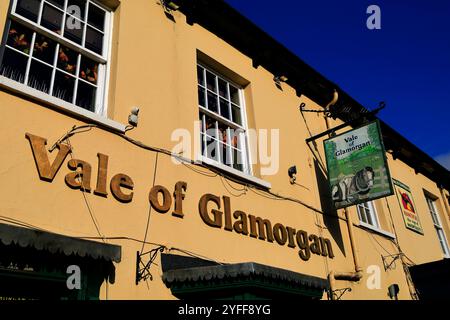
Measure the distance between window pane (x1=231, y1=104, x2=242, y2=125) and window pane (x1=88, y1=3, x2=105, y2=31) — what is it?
9.03 feet

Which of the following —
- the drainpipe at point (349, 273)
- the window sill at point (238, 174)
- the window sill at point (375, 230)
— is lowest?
the drainpipe at point (349, 273)

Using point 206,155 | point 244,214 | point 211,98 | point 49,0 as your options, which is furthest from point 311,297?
point 49,0

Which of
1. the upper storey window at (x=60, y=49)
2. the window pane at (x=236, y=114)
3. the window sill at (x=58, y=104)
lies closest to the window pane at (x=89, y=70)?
the upper storey window at (x=60, y=49)

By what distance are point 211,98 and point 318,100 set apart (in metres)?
3.93

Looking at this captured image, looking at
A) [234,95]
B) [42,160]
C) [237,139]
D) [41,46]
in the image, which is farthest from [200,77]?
[42,160]

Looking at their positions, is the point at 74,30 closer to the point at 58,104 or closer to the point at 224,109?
the point at 58,104

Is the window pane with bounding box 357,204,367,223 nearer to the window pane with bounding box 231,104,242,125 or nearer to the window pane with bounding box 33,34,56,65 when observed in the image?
the window pane with bounding box 231,104,242,125

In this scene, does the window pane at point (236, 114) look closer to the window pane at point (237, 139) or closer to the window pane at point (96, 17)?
the window pane at point (237, 139)

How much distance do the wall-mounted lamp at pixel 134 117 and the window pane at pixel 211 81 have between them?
2.25m

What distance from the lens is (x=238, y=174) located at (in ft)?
20.7

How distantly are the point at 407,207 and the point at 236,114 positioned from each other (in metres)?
6.77

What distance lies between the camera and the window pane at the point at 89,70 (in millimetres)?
5242

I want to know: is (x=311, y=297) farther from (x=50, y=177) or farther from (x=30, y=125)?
(x=30, y=125)
